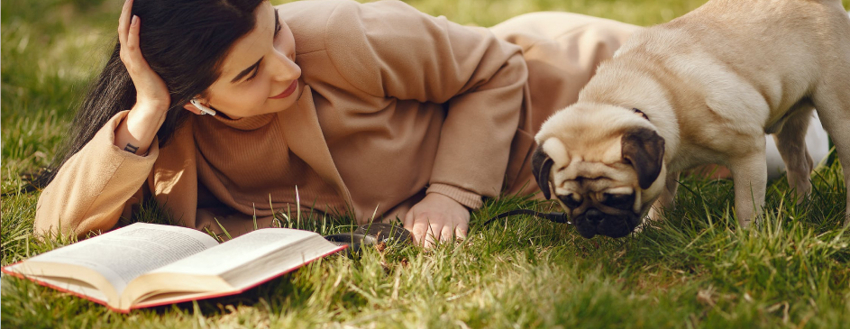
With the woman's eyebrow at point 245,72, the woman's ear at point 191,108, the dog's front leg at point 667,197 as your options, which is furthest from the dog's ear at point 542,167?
the woman's ear at point 191,108

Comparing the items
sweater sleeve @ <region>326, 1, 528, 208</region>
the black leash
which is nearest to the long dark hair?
sweater sleeve @ <region>326, 1, 528, 208</region>

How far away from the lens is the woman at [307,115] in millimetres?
2541

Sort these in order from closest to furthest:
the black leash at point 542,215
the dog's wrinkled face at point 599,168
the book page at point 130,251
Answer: the book page at point 130,251, the dog's wrinkled face at point 599,168, the black leash at point 542,215

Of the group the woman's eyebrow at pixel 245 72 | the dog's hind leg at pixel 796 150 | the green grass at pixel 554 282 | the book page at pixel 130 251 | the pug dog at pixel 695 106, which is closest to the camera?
the green grass at pixel 554 282

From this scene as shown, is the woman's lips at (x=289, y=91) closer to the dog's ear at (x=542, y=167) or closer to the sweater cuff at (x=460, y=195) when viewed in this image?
the sweater cuff at (x=460, y=195)

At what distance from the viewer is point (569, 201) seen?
2.58 meters

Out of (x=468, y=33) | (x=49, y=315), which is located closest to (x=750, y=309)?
(x=468, y=33)

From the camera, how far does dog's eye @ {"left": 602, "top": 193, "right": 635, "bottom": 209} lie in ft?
7.96

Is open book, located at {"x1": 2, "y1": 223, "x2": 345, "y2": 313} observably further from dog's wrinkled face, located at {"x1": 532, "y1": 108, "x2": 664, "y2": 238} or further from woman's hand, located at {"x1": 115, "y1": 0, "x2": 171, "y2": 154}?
dog's wrinkled face, located at {"x1": 532, "y1": 108, "x2": 664, "y2": 238}

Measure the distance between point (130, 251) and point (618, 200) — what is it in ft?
5.65

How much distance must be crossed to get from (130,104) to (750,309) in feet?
8.25

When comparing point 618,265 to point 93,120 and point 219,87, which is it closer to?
point 219,87

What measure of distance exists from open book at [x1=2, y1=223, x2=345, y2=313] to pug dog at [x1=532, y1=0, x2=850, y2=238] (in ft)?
3.13

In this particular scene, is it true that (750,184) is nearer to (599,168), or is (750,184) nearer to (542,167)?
(599,168)
